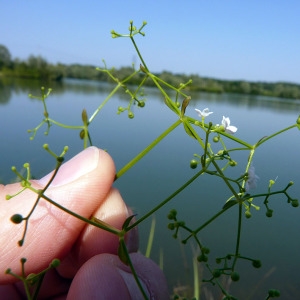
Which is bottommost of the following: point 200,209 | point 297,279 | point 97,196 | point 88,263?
point 297,279

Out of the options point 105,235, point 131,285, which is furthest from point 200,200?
point 131,285

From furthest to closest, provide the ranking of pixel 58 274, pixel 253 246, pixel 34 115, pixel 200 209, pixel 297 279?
1. pixel 34 115
2. pixel 200 209
3. pixel 253 246
4. pixel 297 279
5. pixel 58 274

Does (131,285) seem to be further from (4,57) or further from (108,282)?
(4,57)

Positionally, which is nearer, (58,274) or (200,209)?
(58,274)

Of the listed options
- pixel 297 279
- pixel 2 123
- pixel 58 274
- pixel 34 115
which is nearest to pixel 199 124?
pixel 58 274

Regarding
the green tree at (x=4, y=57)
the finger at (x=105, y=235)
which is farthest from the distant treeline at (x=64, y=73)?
the finger at (x=105, y=235)

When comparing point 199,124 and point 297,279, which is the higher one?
point 199,124

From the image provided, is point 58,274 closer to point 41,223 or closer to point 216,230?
point 41,223

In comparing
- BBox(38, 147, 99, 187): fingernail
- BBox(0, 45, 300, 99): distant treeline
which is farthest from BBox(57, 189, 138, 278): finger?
BBox(0, 45, 300, 99): distant treeline
